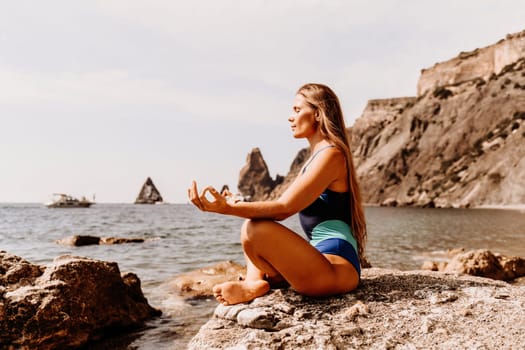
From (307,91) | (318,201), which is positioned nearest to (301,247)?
(318,201)

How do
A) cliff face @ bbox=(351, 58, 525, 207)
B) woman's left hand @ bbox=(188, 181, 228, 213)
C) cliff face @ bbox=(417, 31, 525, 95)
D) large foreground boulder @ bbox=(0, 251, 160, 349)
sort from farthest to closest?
cliff face @ bbox=(417, 31, 525, 95) → cliff face @ bbox=(351, 58, 525, 207) → large foreground boulder @ bbox=(0, 251, 160, 349) → woman's left hand @ bbox=(188, 181, 228, 213)

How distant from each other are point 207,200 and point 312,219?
1.18 meters

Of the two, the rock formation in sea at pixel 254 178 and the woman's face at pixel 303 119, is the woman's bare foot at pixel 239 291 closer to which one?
the woman's face at pixel 303 119

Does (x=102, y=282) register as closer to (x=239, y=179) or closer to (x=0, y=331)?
(x=0, y=331)

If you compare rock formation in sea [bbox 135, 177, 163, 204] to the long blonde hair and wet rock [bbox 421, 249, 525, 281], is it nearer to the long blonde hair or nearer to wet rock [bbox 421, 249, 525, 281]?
wet rock [bbox 421, 249, 525, 281]

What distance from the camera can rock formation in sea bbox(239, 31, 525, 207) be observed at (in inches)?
2507

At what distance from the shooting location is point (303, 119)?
4.25 meters

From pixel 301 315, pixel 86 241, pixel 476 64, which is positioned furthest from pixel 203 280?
pixel 476 64

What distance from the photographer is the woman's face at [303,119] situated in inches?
167

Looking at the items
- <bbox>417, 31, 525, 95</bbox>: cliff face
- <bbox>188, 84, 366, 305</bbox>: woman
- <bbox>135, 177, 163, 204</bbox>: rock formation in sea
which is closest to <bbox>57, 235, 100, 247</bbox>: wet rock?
<bbox>188, 84, 366, 305</bbox>: woman

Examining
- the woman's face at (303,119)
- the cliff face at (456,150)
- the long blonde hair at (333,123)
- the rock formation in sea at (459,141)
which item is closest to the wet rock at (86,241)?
the woman's face at (303,119)

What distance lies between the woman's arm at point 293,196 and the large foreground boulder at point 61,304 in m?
3.78

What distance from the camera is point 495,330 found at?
3.51 metres

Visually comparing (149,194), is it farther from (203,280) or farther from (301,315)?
(301,315)
